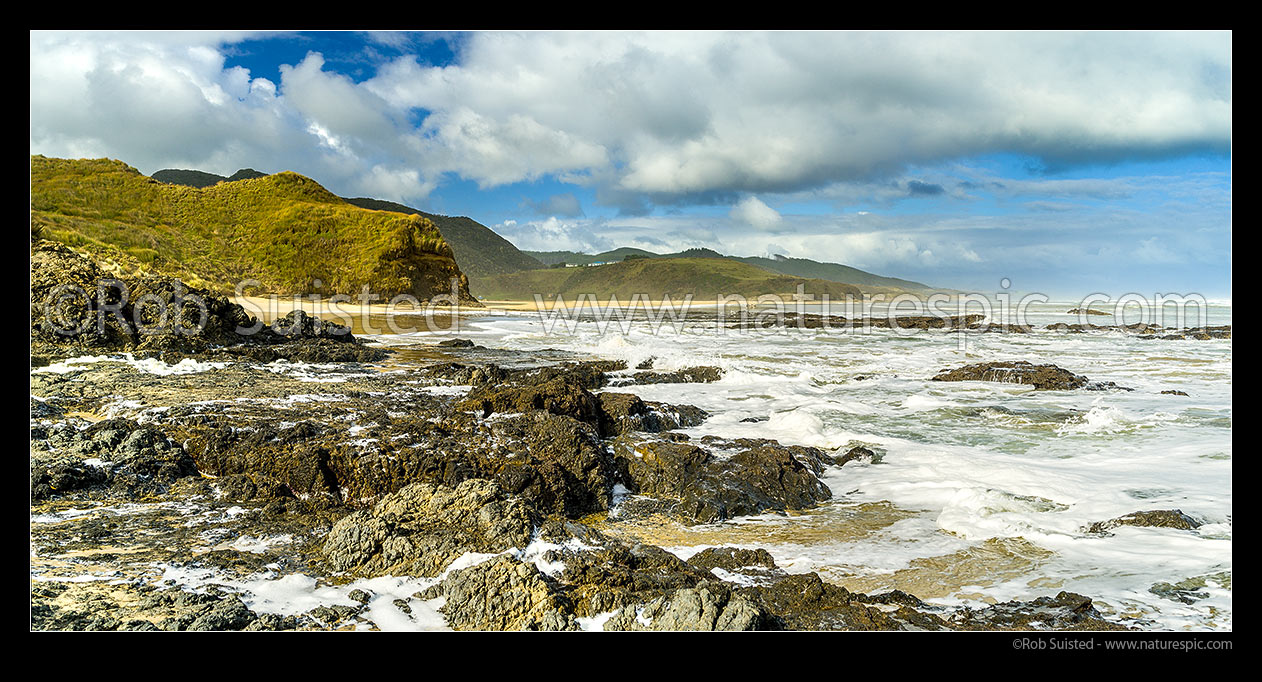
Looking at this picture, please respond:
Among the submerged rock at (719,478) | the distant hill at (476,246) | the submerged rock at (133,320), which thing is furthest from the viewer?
the distant hill at (476,246)

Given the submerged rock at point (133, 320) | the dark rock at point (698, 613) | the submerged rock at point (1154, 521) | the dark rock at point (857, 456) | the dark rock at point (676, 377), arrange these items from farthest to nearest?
the dark rock at point (676, 377), the submerged rock at point (133, 320), the dark rock at point (857, 456), the submerged rock at point (1154, 521), the dark rock at point (698, 613)

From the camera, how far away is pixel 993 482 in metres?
6.33

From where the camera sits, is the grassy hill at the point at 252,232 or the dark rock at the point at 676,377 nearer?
the dark rock at the point at 676,377

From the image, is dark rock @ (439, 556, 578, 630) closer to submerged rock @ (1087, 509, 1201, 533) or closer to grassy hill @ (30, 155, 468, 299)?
submerged rock @ (1087, 509, 1201, 533)

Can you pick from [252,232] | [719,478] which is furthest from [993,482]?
[252,232]

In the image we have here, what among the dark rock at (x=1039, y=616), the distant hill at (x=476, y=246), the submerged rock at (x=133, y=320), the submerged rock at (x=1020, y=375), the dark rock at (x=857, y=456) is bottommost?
the dark rock at (x=1039, y=616)

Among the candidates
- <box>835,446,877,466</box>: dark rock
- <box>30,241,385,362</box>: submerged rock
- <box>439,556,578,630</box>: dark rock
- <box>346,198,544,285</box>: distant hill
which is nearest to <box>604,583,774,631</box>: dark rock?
<box>439,556,578,630</box>: dark rock

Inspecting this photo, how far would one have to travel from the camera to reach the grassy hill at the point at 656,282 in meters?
110

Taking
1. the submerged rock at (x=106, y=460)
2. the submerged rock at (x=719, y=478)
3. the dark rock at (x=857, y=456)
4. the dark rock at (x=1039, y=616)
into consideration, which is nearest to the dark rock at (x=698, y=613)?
the dark rock at (x=1039, y=616)

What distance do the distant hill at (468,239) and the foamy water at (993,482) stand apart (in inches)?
5156

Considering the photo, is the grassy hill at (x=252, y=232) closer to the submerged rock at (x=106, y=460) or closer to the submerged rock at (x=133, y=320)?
the submerged rock at (x=133, y=320)

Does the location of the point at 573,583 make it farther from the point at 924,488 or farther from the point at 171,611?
the point at 924,488

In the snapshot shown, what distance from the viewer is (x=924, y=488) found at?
20.0 ft

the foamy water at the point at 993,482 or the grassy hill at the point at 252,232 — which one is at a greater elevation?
the grassy hill at the point at 252,232
